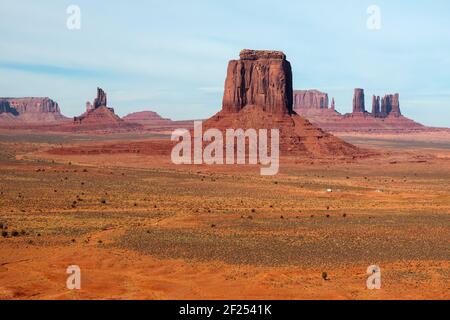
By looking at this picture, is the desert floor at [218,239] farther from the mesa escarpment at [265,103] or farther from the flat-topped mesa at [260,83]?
the flat-topped mesa at [260,83]

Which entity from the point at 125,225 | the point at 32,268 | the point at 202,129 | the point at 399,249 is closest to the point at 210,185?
the point at 125,225

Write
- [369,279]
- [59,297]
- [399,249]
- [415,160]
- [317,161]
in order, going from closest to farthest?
[59,297] → [369,279] → [399,249] → [317,161] → [415,160]

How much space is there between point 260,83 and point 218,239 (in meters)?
83.8

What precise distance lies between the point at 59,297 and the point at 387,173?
6573 centimetres

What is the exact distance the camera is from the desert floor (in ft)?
65.0

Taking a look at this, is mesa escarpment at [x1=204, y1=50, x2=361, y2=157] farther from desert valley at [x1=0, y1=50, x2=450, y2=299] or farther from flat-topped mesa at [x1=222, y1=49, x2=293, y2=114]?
desert valley at [x1=0, y1=50, x2=450, y2=299]

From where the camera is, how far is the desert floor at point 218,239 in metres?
19.8

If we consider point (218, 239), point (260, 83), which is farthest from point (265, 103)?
point (218, 239)

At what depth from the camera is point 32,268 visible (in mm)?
21969

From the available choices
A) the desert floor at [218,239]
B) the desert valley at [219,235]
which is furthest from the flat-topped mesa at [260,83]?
the desert floor at [218,239]

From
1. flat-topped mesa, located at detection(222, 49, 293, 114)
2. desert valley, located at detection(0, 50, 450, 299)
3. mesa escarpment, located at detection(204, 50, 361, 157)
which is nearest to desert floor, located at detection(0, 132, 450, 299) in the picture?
desert valley, located at detection(0, 50, 450, 299)

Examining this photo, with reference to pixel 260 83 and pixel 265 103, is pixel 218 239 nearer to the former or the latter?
pixel 265 103

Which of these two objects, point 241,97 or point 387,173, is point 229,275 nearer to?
point 387,173

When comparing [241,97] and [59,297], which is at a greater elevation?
[241,97]
